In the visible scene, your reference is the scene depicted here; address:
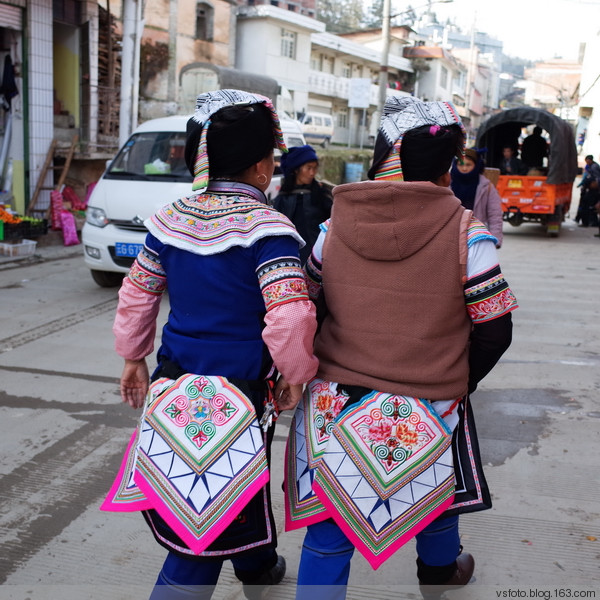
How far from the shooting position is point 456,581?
255cm

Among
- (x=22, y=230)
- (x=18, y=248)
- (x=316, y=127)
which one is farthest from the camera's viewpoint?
(x=316, y=127)

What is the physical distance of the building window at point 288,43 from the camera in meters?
38.2

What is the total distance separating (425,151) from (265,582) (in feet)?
5.49

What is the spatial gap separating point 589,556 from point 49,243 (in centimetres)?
974

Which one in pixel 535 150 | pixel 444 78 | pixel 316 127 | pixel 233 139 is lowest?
pixel 233 139

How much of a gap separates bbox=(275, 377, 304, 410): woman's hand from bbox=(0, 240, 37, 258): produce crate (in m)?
8.55

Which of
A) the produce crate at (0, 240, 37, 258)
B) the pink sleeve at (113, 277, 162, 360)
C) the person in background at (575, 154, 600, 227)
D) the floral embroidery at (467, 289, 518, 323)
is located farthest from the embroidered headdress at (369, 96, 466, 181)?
the person in background at (575, 154, 600, 227)

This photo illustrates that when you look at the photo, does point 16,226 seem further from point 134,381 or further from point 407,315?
point 407,315

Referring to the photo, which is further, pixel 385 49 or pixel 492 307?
pixel 385 49

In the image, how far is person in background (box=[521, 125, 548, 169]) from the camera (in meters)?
16.0

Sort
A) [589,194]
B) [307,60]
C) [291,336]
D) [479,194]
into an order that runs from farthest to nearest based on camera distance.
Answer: [307,60], [589,194], [479,194], [291,336]

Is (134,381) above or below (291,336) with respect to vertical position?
below

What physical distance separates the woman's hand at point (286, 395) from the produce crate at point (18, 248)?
8.55 m

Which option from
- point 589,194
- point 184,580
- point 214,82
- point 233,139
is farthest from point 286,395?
point 214,82
